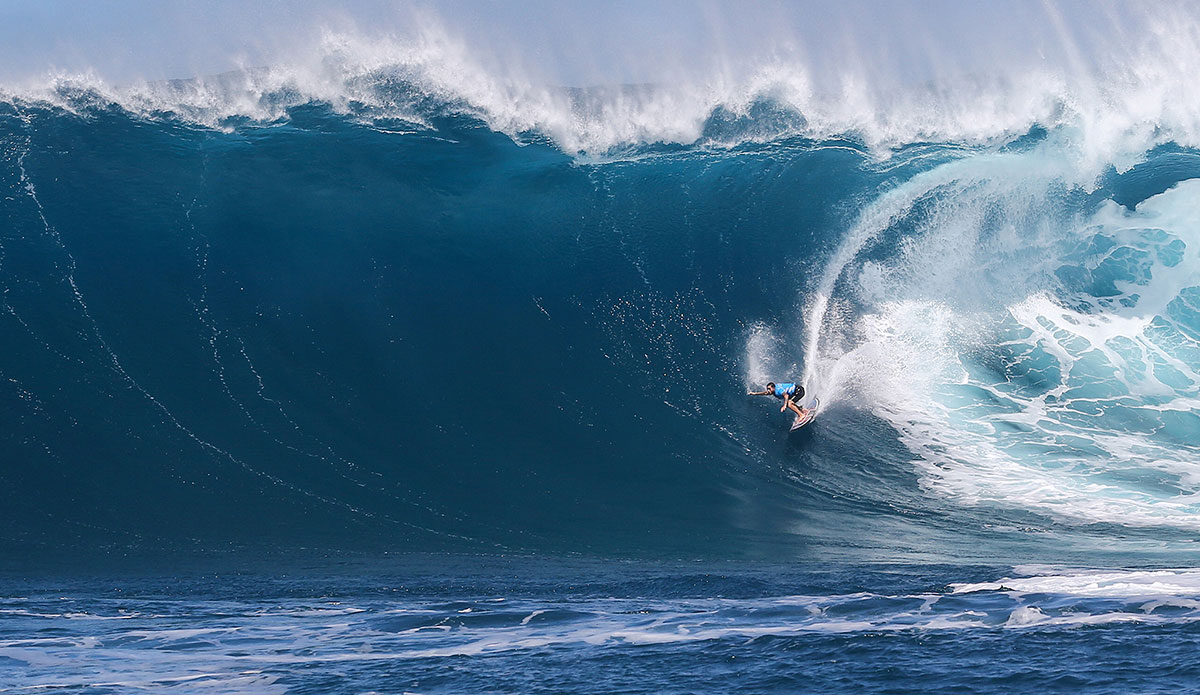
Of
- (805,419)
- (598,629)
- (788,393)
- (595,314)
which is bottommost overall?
(598,629)

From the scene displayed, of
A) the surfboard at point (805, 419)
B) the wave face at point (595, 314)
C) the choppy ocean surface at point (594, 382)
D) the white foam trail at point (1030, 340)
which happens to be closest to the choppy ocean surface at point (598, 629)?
the choppy ocean surface at point (594, 382)

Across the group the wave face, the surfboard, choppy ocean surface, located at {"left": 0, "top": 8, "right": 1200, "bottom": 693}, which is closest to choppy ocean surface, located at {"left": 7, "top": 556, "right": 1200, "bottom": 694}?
choppy ocean surface, located at {"left": 0, "top": 8, "right": 1200, "bottom": 693}

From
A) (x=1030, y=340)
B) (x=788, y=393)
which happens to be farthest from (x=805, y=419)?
(x=1030, y=340)

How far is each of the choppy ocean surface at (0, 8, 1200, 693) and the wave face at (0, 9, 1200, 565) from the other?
6 cm

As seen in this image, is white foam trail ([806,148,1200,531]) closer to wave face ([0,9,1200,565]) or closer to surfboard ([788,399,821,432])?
wave face ([0,9,1200,565])

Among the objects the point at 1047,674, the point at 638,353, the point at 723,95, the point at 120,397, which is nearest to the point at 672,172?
the point at 723,95

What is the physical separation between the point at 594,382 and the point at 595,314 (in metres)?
1.45

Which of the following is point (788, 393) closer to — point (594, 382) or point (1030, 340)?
point (594, 382)

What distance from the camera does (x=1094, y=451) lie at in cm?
1257

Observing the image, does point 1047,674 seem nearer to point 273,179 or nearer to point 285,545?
point 285,545

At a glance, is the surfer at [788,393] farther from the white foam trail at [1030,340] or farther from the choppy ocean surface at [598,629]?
the choppy ocean surface at [598,629]

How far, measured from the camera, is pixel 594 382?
43.8ft

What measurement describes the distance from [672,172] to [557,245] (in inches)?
109

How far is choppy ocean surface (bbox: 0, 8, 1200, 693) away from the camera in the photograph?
24.5 feet
